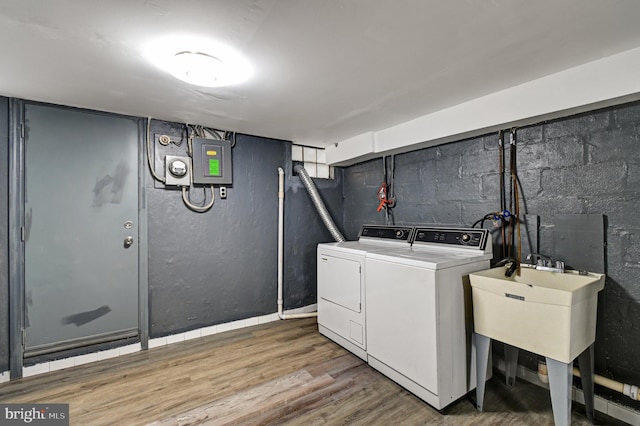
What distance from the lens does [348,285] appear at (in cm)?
248

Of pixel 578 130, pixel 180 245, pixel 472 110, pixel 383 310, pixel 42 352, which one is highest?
pixel 472 110

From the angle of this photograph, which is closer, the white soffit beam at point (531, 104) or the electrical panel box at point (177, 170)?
the white soffit beam at point (531, 104)

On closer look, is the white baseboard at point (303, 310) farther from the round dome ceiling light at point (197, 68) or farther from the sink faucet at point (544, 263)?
the round dome ceiling light at point (197, 68)

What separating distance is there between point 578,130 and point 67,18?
2.87 m

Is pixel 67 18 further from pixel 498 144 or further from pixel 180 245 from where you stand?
pixel 498 144

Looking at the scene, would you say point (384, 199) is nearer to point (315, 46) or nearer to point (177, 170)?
point (315, 46)

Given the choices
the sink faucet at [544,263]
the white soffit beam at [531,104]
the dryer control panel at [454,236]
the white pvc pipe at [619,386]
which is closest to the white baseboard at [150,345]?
the dryer control panel at [454,236]

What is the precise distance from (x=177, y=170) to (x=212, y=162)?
0.34 meters

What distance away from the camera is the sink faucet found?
5.86 feet

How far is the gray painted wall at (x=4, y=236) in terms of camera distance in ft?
6.74

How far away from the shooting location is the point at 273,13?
121 centimetres

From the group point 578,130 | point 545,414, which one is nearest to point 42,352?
point 545,414

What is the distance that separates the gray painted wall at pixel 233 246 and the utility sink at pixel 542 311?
2085mm

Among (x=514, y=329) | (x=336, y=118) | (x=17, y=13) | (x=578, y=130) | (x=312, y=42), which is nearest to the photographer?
(x=17, y=13)
